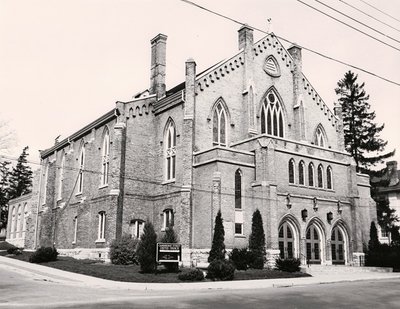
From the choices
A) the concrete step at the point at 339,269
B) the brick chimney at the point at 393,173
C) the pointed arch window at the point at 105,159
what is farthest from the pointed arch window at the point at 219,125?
the brick chimney at the point at 393,173

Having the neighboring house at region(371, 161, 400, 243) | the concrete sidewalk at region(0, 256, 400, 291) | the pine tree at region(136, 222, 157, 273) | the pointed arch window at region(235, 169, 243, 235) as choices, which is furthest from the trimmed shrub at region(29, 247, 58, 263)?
the neighboring house at region(371, 161, 400, 243)

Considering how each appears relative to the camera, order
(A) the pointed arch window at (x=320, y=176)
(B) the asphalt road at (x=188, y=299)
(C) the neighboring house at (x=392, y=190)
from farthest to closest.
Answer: (C) the neighboring house at (x=392, y=190) < (A) the pointed arch window at (x=320, y=176) < (B) the asphalt road at (x=188, y=299)

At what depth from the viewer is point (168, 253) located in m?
24.2

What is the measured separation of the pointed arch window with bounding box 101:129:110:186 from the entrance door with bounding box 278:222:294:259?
47.4 ft

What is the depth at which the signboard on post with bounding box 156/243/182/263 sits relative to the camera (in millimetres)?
23922

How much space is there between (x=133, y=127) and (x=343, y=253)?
1888cm

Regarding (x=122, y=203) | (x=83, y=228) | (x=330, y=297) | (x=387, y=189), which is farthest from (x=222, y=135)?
(x=387, y=189)

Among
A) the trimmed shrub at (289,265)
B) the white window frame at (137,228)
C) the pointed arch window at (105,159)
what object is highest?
the pointed arch window at (105,159)

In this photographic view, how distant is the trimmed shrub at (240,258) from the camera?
26875 mm

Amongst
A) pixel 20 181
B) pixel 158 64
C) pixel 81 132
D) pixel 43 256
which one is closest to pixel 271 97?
pixel 158 64

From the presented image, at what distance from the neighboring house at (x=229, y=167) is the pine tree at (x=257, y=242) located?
2.02 feet

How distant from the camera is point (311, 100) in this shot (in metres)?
40.4

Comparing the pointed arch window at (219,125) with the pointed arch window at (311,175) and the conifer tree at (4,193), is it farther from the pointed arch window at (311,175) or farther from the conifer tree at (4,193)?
the conifer tree at (4,193)

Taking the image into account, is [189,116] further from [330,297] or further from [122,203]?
[330,297]
